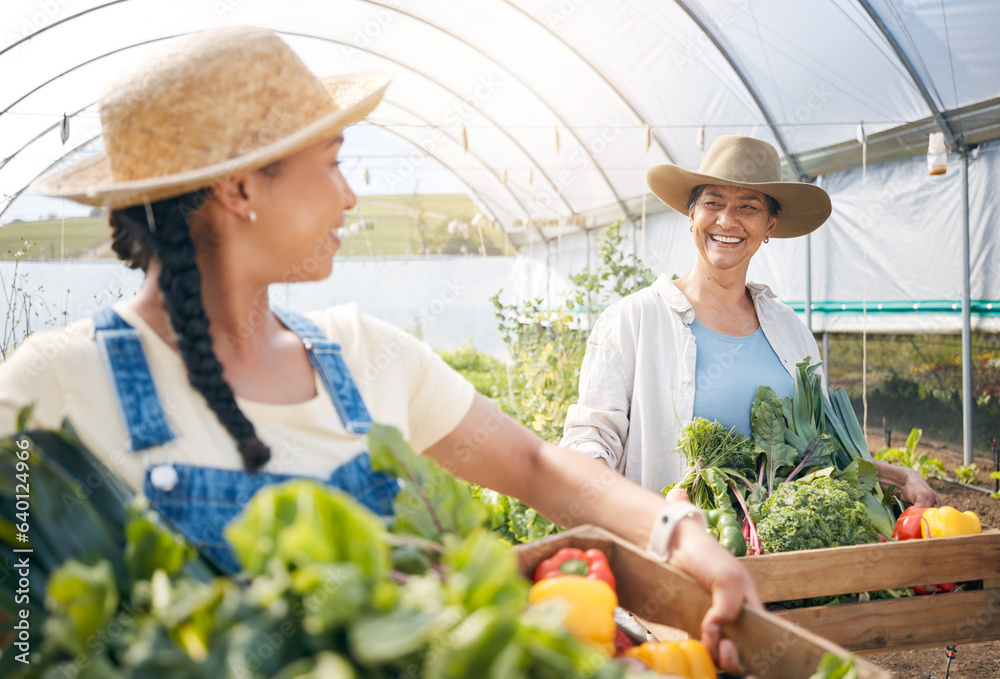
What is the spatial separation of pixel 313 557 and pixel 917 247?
5.92 meters

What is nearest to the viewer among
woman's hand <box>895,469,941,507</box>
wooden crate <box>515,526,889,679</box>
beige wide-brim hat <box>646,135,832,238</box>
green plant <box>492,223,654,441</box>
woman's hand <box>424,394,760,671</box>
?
wooden crate <box>515,526,889,679</box>

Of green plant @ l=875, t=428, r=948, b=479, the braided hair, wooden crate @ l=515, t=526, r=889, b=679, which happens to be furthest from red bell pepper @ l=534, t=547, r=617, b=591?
green plant @ l=875, t=428, r=948, b=479

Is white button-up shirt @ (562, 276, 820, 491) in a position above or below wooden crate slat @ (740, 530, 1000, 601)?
above

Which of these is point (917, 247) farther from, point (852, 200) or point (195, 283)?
point (195, 283)

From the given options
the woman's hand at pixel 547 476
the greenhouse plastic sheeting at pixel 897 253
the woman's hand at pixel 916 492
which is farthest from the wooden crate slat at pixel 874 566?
the greenhouse plastic sheeting at pixel 897 253

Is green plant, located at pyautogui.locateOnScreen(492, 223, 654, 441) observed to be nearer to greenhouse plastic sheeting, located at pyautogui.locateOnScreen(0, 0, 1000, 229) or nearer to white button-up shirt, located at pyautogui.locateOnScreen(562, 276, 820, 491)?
greenhouse plastic sheeting, located at pyautogui.locateOnScreen(0, 0, 1000, 229)

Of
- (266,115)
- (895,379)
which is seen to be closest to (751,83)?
(895,379)

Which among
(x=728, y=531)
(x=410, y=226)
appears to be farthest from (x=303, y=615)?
(x=410, y=226)

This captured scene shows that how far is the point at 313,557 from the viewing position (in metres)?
0.69

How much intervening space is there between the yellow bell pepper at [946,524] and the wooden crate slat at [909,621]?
0.16 metres

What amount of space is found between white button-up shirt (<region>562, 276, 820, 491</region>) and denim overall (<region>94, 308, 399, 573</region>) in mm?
1401

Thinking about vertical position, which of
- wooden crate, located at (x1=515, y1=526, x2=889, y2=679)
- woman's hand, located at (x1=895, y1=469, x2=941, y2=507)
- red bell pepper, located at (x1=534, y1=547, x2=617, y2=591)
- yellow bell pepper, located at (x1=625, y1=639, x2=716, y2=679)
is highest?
red bell pepper, located at (x1=534, y1=547, x2=617, y2=591)

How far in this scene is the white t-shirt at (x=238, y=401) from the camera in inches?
39.4

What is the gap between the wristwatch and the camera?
1188 millimetres
